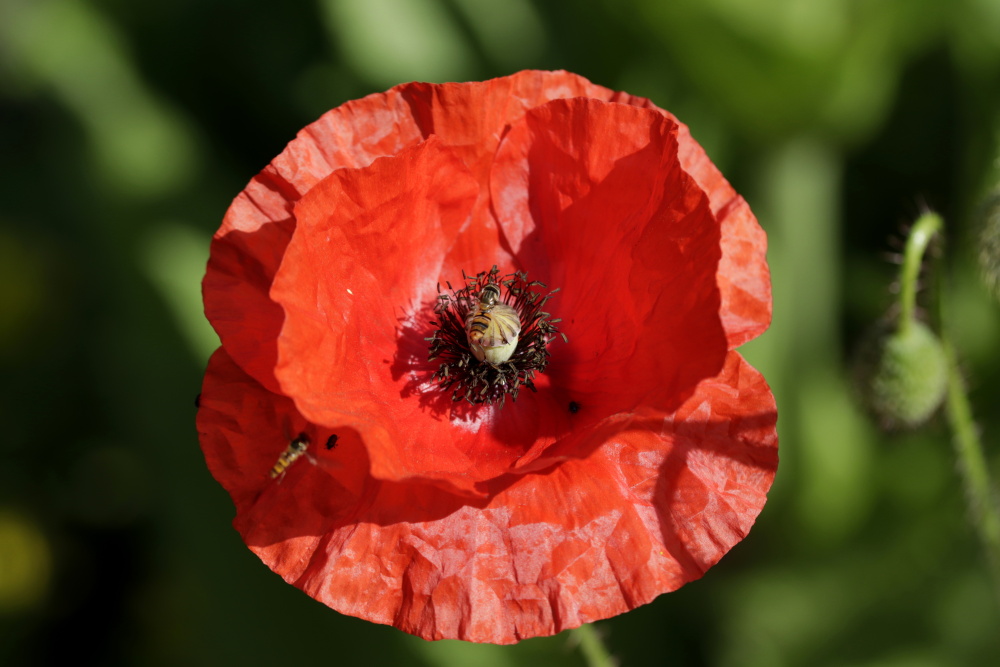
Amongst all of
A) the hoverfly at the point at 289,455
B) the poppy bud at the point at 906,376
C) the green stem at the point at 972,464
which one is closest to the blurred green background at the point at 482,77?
the poppy bud at the point at 906,376

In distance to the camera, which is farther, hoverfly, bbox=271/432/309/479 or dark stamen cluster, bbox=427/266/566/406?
dark stamen cluster, bbox=427/266/566/406

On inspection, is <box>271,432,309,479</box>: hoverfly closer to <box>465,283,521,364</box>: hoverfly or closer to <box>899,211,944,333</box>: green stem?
<box>465,283,521,364</box>: hoverfly

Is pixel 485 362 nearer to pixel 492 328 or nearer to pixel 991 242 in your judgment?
pixel 492 328

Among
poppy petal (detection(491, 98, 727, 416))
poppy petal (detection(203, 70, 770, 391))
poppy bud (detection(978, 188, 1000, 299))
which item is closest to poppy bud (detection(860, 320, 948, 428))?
poppy bud (detection(978, 188, 1000, 299))

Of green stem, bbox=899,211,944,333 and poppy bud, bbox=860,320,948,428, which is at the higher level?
green stem, bbox=899,211,944,333

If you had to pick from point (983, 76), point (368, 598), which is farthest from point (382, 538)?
point (983, 76)

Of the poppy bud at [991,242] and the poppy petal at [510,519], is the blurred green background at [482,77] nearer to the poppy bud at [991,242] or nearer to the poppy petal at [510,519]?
the poppy bud at [991,242]
